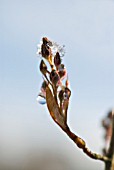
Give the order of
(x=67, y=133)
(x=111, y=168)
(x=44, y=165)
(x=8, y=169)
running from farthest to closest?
(x=8, y=169)
(x=44, y=165)
(x=67, y=133)
(x=111, y=168)

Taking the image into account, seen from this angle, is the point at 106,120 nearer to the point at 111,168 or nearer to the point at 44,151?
the point at 111,168

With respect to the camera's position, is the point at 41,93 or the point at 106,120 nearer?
the point at 41,93

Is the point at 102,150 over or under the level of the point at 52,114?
under

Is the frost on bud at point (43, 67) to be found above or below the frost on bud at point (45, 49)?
below

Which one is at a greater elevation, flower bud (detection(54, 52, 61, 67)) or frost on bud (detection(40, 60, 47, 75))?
flower bud (detection(54, 52, 61, 67))

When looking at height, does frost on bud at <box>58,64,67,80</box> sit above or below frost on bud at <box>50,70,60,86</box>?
above

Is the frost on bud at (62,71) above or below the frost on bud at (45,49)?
below

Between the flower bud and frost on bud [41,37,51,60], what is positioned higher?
frost on bud [41,37,51,60]

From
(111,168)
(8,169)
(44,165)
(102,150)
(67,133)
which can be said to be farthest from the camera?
(8,169)

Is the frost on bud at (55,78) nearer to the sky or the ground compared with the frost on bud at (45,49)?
nearer to the ground

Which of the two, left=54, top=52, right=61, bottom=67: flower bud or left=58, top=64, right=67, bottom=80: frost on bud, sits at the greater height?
left=54, top=52, right=61, bottom=67: flower bud

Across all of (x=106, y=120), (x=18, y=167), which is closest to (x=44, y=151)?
(x=18, y=167)
